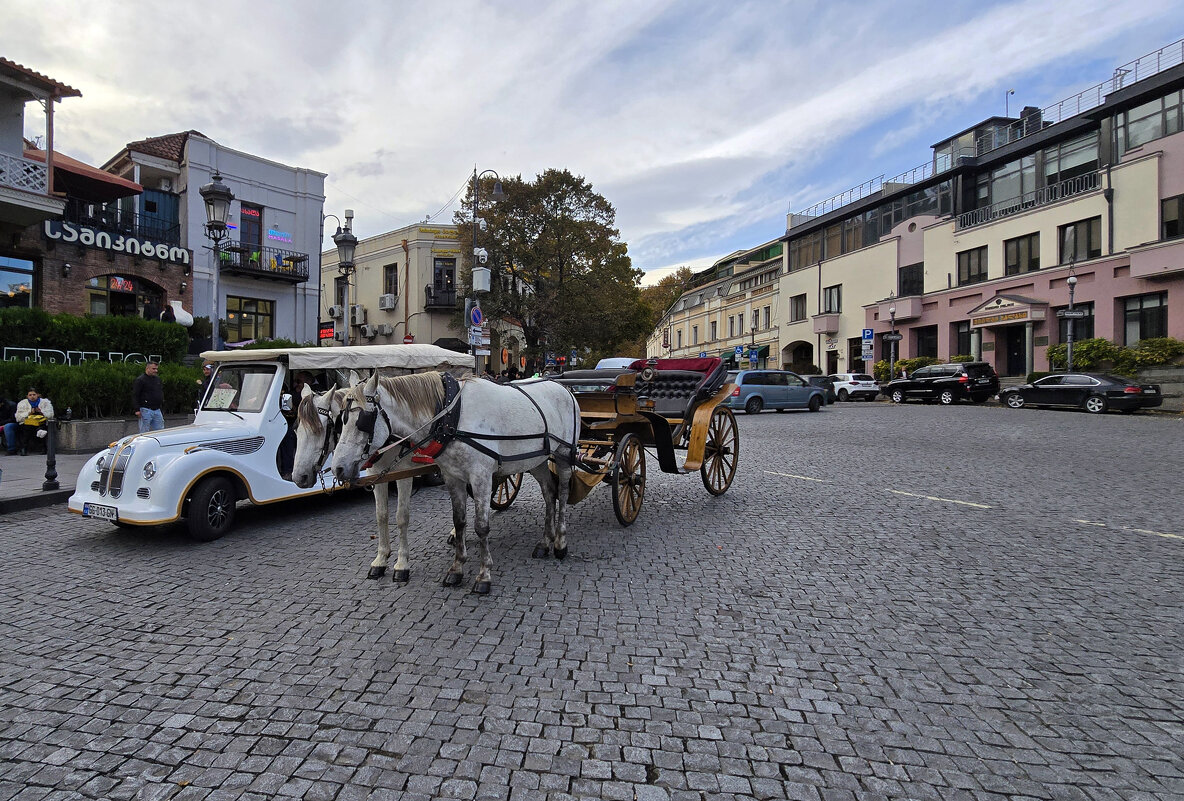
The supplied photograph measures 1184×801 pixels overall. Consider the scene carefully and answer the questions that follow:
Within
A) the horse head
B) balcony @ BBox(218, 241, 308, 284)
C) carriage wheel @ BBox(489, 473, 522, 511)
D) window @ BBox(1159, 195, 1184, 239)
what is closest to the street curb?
carriage wheel @ BBox(489, 473, 522, 511)

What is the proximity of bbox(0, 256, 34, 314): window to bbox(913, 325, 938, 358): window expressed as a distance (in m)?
39.8

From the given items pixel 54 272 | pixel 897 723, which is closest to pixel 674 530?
pixel 897 723

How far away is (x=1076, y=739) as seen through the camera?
271 cm

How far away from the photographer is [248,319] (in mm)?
25172

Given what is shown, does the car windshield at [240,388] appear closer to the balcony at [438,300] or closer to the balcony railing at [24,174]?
the balcony railing at [24,174]

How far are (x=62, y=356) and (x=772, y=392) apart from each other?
2125 cm

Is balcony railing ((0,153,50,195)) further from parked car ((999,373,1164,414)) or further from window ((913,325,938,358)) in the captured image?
window ((913,325,938,358))

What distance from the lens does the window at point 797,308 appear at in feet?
153

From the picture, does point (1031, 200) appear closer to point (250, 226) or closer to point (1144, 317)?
point (1144, 317)

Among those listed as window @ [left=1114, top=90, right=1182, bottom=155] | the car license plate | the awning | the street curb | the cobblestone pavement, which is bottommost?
the cobblestone pavement

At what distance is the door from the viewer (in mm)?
29969

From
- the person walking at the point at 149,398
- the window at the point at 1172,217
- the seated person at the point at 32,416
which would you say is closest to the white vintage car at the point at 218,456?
the person walking at the point at 149,398

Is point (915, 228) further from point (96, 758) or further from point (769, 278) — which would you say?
point (96, 758)

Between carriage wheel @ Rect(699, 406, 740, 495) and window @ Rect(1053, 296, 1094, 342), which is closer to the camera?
carriage wheel @ Rect(699, 406, 740, 495)
